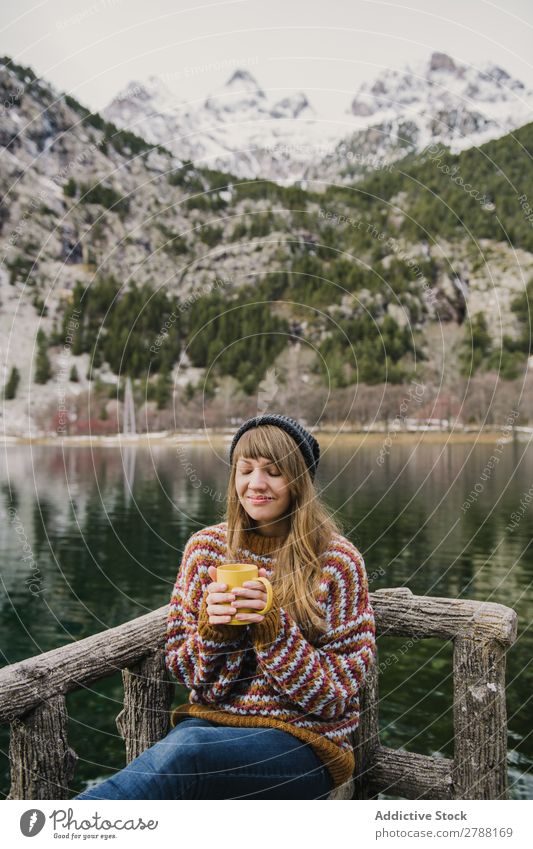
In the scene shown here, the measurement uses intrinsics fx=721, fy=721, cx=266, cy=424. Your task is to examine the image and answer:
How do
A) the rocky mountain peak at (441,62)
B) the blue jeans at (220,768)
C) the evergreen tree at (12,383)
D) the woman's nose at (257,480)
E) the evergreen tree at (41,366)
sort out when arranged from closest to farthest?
1. the blue jeans at (220,768)
2. the woman's nose at (257,480)
3. the rocky mountain peak at (441,62)
4. the evergreen tree at (12,383)
5. the evergreen tree at (41,366)

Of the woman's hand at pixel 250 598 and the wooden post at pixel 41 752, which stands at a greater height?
the woman's hand at pixel 250 598

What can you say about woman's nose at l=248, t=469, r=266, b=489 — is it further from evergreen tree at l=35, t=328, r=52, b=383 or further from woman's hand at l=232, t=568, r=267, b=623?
evergreen tree at l=35, t=328, r=52, b=383

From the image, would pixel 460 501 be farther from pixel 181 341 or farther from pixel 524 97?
pixel 524 97

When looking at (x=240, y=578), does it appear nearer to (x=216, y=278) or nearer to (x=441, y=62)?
(x=441, y=62)

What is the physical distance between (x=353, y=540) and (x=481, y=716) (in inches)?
358

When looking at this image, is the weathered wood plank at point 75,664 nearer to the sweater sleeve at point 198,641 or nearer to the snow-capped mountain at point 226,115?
the sweater sleeve at point 198,641

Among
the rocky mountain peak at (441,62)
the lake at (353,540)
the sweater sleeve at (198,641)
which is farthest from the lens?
the lake at (353,540)

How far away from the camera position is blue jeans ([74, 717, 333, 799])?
4.06 feet

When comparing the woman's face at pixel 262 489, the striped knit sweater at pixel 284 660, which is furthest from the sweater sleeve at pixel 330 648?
the woman's face at pixel 262 489

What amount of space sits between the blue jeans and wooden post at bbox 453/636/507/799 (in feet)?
1.13

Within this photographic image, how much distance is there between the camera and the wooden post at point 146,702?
5.17ft

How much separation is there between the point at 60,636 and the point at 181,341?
3.84m

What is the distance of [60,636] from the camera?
8555 mm

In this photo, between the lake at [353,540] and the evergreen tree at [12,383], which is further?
the lake at [353,540]
